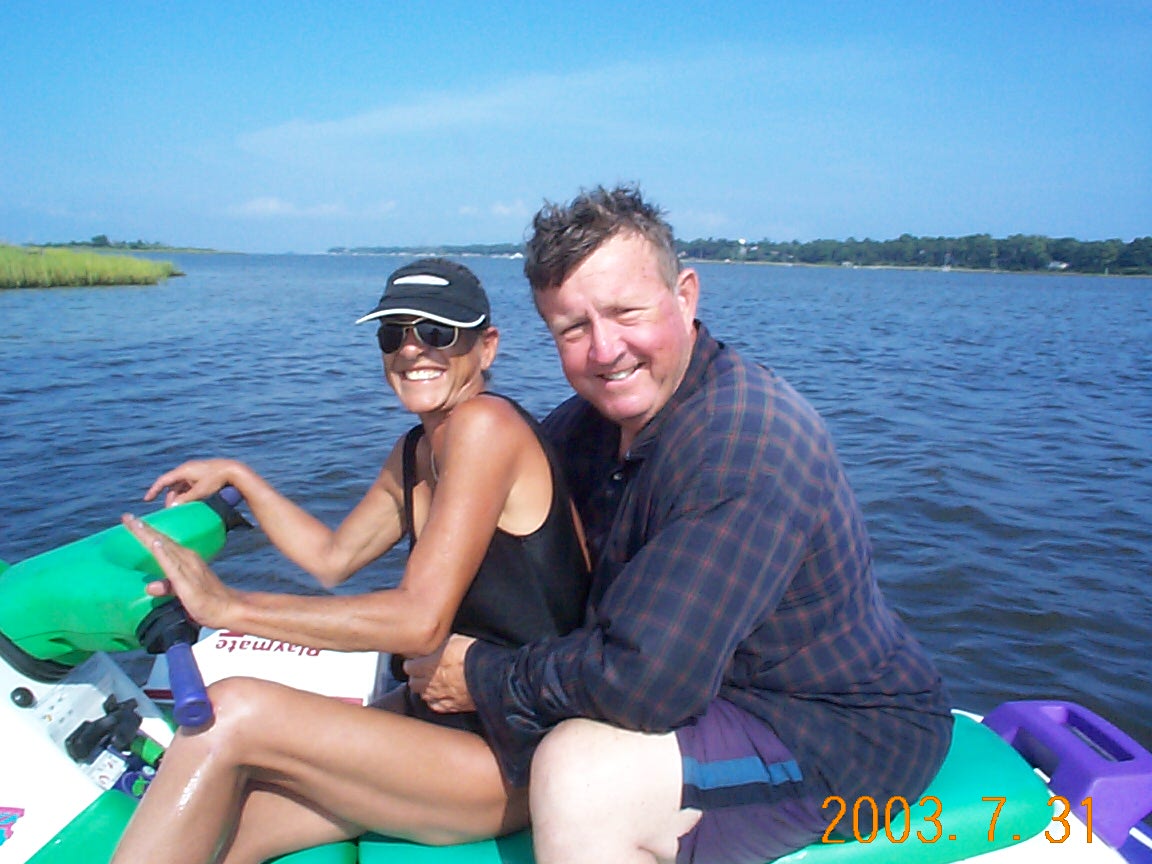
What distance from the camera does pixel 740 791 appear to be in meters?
1.89

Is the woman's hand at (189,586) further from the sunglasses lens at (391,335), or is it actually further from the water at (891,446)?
the water at (891,446)

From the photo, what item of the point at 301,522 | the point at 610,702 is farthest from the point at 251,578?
the point at 610,702

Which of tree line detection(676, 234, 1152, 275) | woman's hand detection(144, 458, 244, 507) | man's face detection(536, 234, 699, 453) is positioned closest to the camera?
man's face detection(536, 234, 699, 453)

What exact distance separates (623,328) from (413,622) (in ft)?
2.83

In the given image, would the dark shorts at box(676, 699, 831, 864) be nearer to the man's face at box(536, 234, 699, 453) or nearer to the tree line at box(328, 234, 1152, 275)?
the man's face at box(536, 234, 699, 453)

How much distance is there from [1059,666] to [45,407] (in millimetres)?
11772

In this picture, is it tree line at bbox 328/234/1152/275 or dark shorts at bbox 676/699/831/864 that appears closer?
dark shorts at bbox 676/699/831/864

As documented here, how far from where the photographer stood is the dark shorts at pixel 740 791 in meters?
1.88

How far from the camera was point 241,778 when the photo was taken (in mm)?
1979

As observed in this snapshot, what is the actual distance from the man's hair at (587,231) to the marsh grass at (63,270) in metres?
34.5

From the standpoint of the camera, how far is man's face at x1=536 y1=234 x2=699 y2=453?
2.11 meters

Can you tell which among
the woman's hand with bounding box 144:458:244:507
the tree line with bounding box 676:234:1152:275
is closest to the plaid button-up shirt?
the woman's hand with bounding box 144:458:244:507

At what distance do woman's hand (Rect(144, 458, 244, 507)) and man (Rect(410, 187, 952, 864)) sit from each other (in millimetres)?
1019

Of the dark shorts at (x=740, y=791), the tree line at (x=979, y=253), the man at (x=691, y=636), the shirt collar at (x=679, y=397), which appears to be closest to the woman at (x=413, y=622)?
the man at (x=691, y=636)
